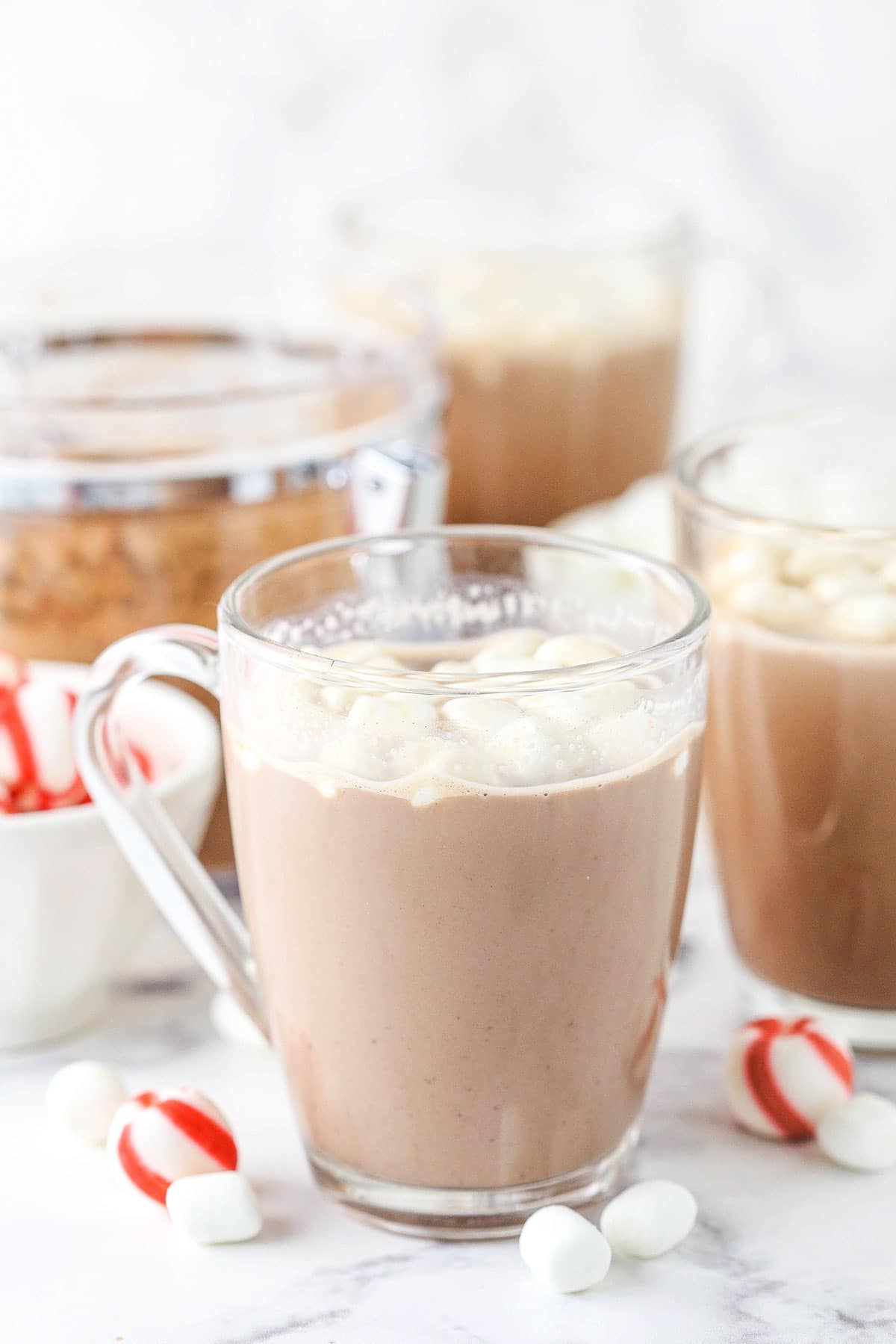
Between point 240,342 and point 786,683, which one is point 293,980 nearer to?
point 786,683

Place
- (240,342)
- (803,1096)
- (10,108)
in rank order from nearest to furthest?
(803,1096), (240,342), (10,108)

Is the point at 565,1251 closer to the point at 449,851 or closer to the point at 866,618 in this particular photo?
the point at 449,851

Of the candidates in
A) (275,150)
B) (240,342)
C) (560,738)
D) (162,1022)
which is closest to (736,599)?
(560,738)

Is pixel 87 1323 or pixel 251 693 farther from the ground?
pixel 251 693

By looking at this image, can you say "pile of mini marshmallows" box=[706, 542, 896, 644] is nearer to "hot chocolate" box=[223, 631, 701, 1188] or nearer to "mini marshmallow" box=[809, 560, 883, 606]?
"mini marshmallow" box=[809, 560, 883, 606]

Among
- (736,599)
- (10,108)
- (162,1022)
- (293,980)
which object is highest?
(10,108)

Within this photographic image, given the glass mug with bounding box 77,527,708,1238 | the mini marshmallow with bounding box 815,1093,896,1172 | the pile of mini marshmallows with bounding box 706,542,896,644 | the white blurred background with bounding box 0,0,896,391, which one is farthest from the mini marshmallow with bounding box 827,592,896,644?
the white blurred background with bounding box 0,0,896,391
